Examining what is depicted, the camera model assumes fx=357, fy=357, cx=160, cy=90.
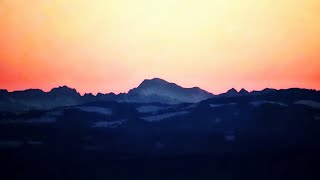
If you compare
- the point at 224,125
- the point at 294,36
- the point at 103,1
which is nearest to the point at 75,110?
the point at 103,1

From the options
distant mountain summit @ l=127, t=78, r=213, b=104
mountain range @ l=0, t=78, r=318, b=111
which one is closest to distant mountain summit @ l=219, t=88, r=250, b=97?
mountain range @ l=0, t=78, r=318, b=111

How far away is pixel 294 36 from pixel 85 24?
268 cm

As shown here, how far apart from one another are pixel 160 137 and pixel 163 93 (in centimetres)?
69

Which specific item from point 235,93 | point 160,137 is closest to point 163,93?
point 160,137

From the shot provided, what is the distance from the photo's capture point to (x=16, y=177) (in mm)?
4578

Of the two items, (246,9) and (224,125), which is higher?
(246,9)

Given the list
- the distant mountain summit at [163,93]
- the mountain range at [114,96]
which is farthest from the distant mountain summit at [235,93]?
the distant mountain summit at [163,93]

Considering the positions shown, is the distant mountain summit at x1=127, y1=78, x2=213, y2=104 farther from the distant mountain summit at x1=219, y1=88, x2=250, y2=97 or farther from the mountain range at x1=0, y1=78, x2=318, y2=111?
the distant mountain summit at x1=219, y1=88, x2=250, y2=97

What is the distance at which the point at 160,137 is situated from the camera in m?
4.87

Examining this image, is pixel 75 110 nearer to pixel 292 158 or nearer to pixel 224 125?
pixel 224 125

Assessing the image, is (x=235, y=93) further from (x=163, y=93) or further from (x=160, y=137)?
(x=160, y=137)

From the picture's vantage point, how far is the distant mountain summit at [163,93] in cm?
444

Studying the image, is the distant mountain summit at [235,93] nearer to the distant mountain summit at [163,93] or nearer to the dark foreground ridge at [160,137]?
the dark foreground ridge at [160,137]

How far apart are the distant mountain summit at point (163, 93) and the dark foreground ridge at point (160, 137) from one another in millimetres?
15
